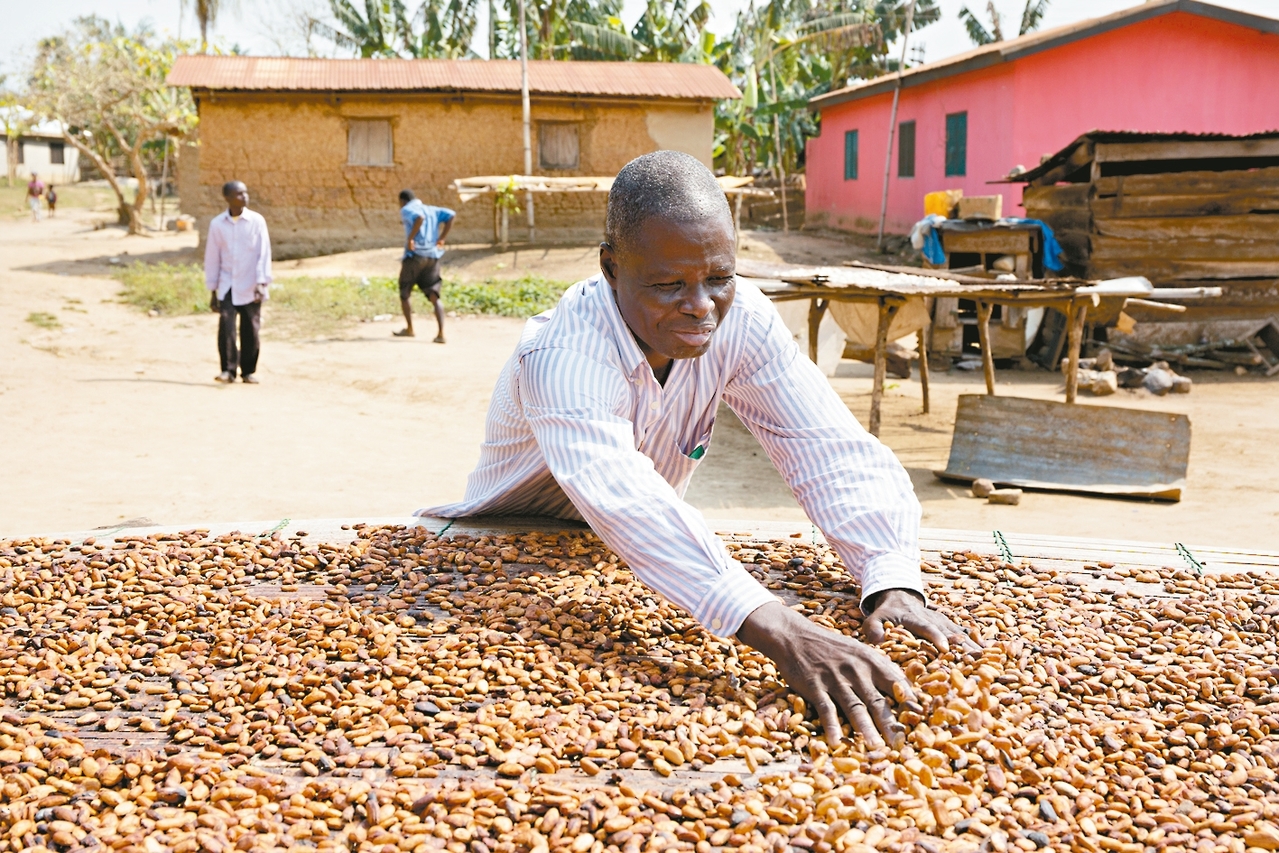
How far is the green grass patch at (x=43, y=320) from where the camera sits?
10961 millimetres

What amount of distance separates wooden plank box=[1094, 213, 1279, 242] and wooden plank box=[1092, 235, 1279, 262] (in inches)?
1.9

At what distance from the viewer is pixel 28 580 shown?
235 centimetres

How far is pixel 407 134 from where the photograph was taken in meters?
17.0

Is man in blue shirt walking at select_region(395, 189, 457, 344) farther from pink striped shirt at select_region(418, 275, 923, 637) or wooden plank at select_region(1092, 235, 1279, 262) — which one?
pink striped shirt at select_region(418, 275, 923, 637)

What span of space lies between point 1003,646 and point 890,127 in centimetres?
1786

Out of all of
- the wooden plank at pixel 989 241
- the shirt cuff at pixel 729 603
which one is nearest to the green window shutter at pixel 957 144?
the wooden plank at pixel 989 241

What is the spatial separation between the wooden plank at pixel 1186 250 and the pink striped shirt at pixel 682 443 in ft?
30.0

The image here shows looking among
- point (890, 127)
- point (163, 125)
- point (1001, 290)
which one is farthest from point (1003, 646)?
point (163, 125)

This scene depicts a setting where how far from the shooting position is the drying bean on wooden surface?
4.78 ft

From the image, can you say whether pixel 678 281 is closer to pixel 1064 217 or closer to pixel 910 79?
pixel 1064 217

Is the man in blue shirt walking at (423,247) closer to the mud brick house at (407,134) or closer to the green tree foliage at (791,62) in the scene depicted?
the mud brick house at (407,134)

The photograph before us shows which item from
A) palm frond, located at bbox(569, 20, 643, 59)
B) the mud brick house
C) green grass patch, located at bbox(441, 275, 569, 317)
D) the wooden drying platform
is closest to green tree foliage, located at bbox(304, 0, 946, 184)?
palm frond, located at bbox(569, 20, 643, 59)

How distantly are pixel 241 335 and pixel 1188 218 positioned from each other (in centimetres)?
866

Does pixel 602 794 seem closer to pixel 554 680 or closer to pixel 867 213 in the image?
pixel 554 680
